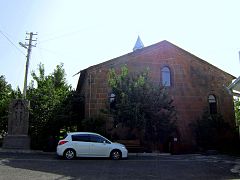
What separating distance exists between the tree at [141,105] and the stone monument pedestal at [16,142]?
6.18 metres

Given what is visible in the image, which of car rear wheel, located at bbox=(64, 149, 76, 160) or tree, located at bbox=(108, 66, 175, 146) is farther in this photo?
tree, located at bbox=(108, 66, 175, 146)

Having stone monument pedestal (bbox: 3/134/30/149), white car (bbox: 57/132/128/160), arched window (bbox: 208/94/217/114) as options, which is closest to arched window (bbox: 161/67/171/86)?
arched window (bbox: 208/94/217/114)

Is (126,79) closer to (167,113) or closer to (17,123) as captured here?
(167,113)

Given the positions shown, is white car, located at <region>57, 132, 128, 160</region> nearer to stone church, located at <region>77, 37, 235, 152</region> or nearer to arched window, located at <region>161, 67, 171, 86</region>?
stone church, located at <region>77, 37, 235, 152</region>

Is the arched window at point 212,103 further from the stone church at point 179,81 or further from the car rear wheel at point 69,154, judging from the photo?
the car rear wheel at point 69,154

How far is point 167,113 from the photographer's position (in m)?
19.4

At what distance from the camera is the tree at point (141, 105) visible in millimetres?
17922

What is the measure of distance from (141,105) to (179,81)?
278 inches

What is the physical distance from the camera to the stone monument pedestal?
18159 mm

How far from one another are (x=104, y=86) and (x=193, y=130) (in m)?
8.30

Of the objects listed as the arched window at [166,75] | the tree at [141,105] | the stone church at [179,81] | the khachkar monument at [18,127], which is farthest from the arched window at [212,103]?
the khachkar monument at [18,127]

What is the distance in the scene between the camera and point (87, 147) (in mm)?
14523

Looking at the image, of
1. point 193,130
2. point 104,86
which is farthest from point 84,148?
point 193,130

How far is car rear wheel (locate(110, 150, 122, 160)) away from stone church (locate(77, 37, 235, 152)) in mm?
7456
